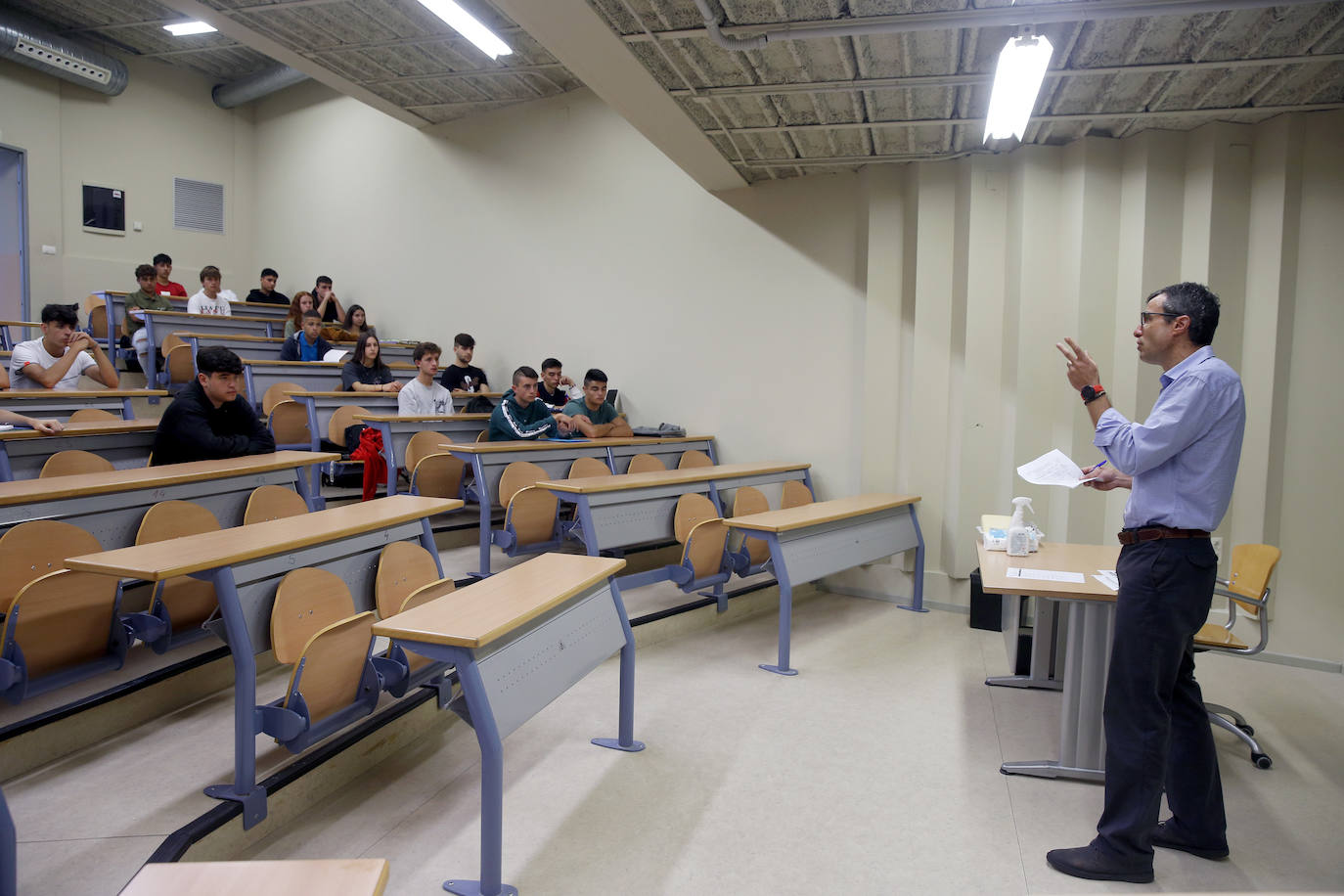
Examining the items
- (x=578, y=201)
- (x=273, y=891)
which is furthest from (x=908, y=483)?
(x=273, y=891)

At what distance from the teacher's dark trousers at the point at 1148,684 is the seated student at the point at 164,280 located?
8421 millimetres

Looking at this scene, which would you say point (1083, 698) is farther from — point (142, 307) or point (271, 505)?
point (142, 307)

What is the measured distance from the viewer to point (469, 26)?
5602mm

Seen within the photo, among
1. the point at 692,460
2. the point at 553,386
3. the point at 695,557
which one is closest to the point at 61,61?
the point at 553,386

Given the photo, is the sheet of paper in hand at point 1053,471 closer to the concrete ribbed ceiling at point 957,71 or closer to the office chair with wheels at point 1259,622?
the office chair with wheels at point 1259,622

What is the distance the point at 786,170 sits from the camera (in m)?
5.55

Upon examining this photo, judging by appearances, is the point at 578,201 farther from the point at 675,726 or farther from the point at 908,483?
the point at 675,726

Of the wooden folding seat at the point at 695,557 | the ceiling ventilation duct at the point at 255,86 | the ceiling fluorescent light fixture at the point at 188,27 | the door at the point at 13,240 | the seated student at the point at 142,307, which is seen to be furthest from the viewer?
the ceiling ventilation duct at the point at 255,86

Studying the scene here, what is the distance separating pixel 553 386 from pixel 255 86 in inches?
239

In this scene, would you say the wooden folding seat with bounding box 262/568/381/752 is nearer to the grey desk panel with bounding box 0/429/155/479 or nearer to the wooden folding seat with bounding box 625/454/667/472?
the grey desk panel with bounding box 0/429/155/479

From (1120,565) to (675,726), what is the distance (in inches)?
68.3

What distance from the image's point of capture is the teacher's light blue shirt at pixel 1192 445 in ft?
6.92

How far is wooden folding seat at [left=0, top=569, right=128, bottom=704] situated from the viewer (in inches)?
90.4

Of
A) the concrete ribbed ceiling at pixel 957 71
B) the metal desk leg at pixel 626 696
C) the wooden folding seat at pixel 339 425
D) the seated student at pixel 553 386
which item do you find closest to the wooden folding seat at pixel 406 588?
the metal desk leg at pixel 626 696
